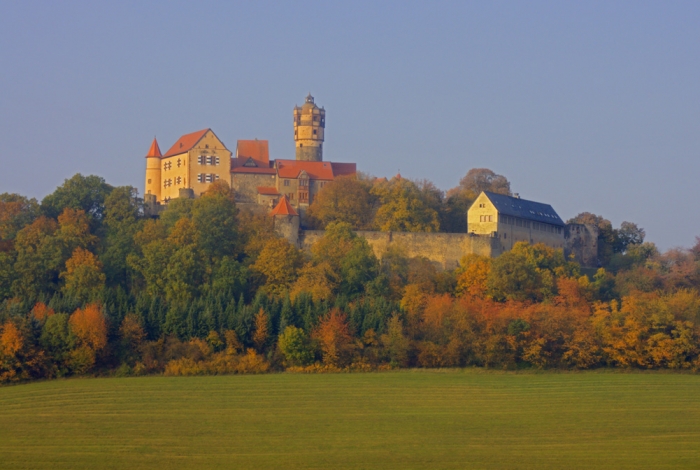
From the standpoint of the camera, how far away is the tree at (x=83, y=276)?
64.8m

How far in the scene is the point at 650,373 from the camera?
197 feet

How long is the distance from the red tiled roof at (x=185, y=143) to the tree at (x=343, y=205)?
817cm

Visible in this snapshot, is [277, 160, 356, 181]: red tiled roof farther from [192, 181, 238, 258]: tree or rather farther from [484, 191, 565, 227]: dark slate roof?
[484, 191, 565, 227]: dark slate roof

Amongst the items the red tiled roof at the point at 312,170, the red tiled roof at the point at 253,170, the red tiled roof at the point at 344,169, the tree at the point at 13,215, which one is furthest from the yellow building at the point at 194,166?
the tree at the point at 13,215

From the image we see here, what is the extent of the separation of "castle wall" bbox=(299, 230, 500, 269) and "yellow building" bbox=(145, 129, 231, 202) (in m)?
9.89

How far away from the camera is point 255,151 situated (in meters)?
81.3

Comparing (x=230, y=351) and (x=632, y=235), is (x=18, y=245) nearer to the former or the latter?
(x=230, y=351)

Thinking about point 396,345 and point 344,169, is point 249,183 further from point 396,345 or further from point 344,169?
point 396,345

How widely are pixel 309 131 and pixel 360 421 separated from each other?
132ft

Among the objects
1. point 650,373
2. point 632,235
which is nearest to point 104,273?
point 650,373

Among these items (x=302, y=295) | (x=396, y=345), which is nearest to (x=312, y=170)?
(x=302, y=295)

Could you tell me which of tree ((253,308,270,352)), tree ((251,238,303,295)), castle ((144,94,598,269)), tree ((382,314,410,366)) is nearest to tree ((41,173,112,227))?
castle ((144,94,598,269))

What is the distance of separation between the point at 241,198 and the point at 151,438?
1320 inches

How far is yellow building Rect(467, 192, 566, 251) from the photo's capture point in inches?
2852
